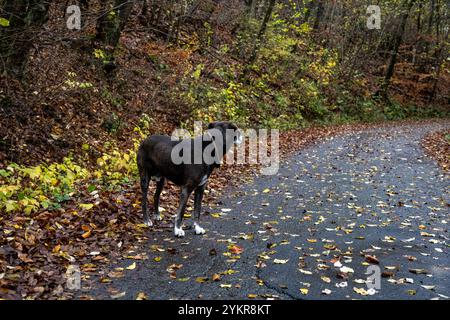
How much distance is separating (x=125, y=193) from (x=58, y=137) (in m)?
3.40

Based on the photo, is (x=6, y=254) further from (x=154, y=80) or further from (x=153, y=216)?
(x=154, y=80)

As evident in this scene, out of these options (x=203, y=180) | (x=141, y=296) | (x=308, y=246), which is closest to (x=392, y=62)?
(x=308, y=246)

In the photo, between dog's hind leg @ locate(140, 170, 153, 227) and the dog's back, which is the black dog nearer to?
the dog's back

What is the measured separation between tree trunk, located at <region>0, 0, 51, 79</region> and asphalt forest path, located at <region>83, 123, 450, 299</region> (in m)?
5.38

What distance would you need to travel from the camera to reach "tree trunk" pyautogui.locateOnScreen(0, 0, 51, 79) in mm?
8984

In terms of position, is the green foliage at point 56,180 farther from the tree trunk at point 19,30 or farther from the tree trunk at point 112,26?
the tree trunk at point 112,26

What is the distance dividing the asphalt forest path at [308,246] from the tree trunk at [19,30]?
5.38 m

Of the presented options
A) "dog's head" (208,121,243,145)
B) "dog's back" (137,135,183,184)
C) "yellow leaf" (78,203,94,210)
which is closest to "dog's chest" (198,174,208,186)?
"dog's back" (137,135,183,184)

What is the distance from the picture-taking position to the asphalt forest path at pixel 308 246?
5379 millimetres

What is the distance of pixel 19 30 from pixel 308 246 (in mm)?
7709

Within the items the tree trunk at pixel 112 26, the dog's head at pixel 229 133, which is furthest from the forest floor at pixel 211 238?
the tree trunk at pixel 112 26

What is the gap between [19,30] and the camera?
29.9 ft
